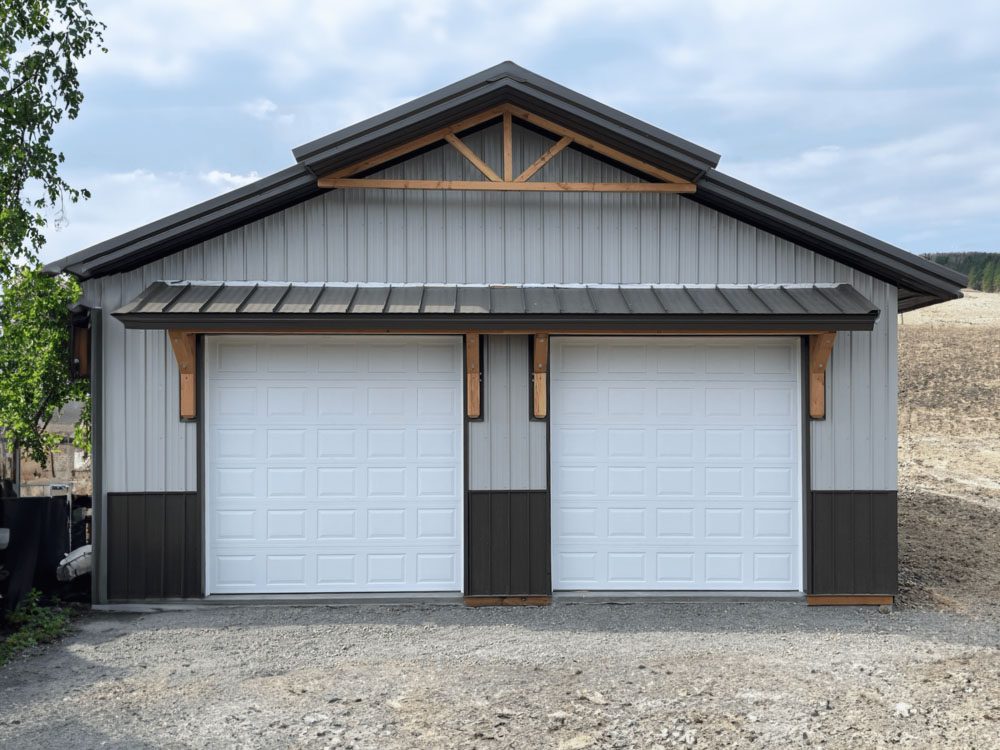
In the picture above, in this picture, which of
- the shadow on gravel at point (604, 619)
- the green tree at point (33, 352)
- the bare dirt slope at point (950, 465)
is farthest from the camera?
the bare dirt slope at point (950, 465)

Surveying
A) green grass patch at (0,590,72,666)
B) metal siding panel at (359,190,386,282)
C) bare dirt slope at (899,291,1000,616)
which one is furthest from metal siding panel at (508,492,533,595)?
green grass patch at (0,590,72,666)

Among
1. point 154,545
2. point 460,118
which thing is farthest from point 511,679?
point 460,118

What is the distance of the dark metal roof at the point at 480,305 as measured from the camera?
6465 mm

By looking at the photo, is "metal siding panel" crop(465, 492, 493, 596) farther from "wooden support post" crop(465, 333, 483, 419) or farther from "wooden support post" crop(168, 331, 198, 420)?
"wooden support post" crop(168, 331, 198, 420)

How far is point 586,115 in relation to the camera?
6.82m

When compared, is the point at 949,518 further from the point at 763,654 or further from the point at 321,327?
the point at 321,327

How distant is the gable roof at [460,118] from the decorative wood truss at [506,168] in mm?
70

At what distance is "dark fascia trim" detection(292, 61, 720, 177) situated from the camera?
6719 millimetres

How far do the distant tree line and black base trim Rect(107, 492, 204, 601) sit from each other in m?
65.6

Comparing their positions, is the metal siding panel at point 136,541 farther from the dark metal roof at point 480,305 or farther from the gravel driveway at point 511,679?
the dark metal roof at point 480,305

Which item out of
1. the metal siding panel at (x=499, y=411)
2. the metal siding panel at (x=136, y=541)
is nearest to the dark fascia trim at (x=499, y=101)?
the metal siding panel at (x=499, y=411)

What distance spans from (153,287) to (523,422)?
11.4ft

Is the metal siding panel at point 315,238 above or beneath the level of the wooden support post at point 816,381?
above

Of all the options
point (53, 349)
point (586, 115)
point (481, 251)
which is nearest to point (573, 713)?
point (481, 251)
